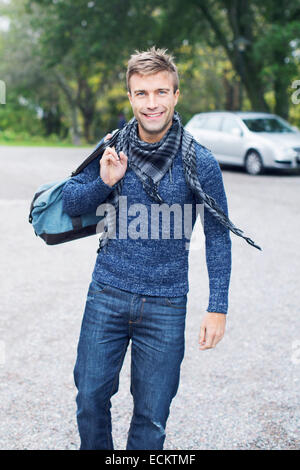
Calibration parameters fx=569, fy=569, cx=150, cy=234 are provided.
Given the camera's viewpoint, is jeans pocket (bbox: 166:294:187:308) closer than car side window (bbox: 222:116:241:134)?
Yes

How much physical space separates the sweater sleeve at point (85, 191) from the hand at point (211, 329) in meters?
0.66

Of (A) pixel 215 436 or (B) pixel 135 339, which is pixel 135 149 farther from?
(A) pixel 215 436

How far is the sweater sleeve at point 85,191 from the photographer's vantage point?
7.33 feet

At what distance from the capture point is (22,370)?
12.8 feet

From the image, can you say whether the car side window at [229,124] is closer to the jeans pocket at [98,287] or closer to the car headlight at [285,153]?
the car headlight at [285,153]

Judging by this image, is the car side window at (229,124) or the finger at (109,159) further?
the car side window at (229,124)

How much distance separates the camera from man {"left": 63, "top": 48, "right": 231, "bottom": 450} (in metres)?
2.22

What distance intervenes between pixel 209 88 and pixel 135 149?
36.3 metres

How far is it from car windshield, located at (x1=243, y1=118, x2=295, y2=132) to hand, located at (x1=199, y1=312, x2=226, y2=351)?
13.7 meters

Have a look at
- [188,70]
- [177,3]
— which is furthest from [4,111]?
[177,3]

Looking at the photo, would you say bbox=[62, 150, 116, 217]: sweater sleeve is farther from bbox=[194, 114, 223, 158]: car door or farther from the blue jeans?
bbox=[194, 114, 223, 158]: car door

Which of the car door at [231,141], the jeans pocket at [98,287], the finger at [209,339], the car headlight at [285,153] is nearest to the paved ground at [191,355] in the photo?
the finger at [209,339]

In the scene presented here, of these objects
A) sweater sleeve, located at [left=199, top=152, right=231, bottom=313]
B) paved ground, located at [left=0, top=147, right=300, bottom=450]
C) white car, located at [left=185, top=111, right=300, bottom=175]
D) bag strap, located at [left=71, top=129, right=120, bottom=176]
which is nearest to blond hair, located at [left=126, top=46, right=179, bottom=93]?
bag strap, located at [left=71, top=129, right=120, bottom=176]

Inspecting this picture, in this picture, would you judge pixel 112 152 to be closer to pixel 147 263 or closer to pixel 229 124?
pixel 147 263
